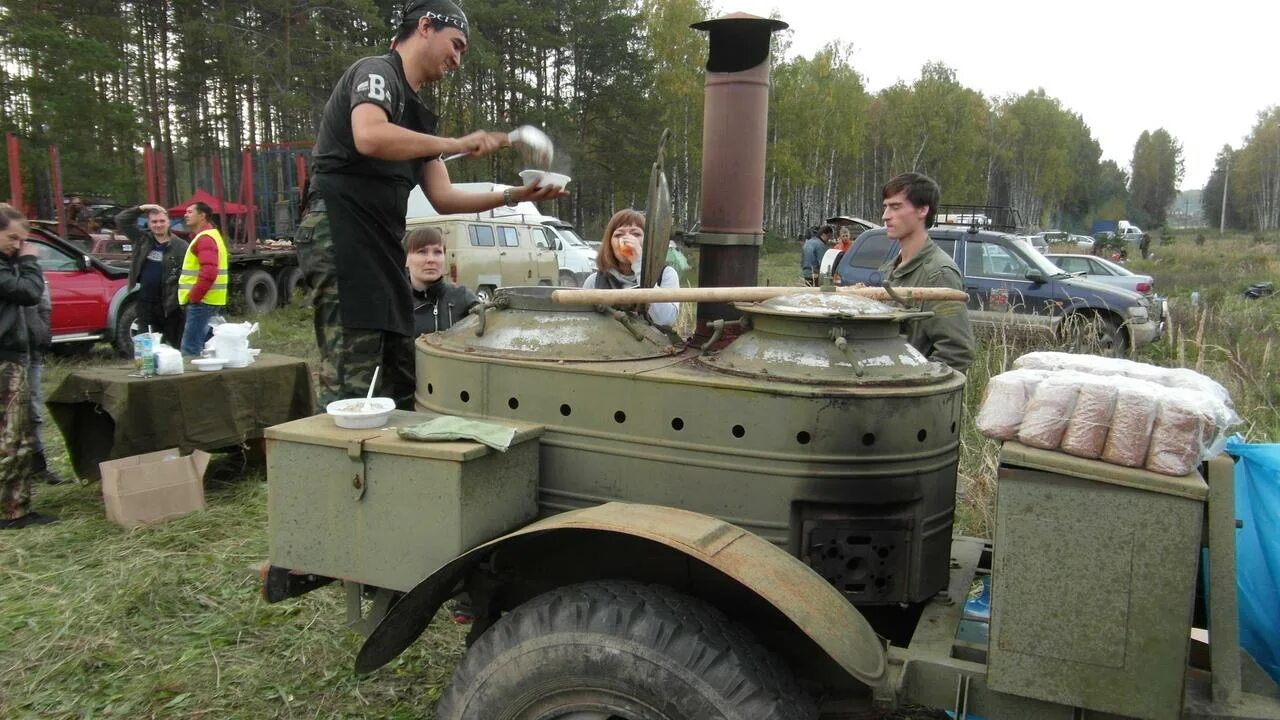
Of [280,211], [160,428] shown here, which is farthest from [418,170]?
[280,211]

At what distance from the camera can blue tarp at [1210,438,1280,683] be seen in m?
2.27

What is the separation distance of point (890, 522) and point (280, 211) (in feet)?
57.9

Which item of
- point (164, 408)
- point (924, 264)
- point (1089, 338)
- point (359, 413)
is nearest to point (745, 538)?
point (359, 413)

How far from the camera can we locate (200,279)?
7.91 metres

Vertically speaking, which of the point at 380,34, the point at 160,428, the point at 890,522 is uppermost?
the point at 380,34

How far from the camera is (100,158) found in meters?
22.9

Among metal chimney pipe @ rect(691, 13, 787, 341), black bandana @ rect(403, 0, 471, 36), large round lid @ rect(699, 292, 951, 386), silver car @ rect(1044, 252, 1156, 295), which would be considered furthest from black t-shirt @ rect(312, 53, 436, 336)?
silver car @ rect(1044, 252, 1156, 295)

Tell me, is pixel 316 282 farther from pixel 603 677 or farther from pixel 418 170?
pixel 603 677

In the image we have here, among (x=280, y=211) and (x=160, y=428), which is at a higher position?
(x=280, y=211)

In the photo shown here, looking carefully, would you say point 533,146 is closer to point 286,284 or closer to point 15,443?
point 15,443

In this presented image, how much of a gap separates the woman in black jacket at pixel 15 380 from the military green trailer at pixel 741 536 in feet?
12.6

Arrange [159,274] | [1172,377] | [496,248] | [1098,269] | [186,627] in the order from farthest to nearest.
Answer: [1098,269], [496,248], [159,274], [186,627], [1172,377]

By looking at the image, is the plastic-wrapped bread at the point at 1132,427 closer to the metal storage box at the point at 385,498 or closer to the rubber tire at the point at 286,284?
the metal storage box at the point at 385,498

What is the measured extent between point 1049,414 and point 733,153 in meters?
2.03
